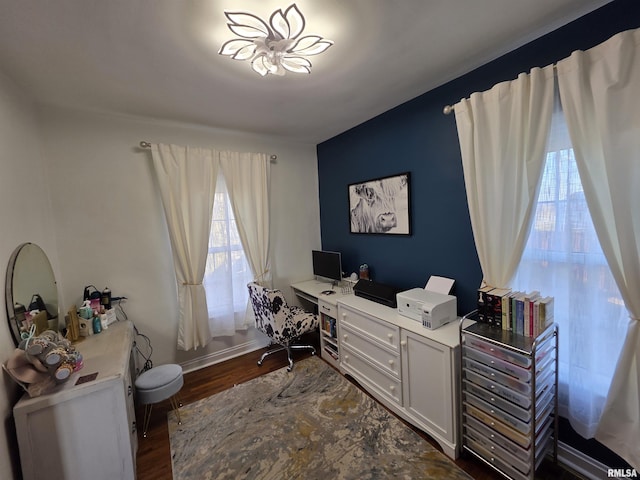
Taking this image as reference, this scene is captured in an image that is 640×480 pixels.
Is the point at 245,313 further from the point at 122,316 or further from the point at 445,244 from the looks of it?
the point at 445,244

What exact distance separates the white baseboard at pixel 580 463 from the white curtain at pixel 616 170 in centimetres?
26

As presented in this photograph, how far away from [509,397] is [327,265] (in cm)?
208

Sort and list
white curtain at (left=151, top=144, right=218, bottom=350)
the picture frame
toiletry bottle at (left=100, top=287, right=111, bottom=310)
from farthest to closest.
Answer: white curtain at (left=151, top=144, right=218, bottom=350), the picture frame, toiletry bottle at (left=100, top=287, right=111, bottom=310)

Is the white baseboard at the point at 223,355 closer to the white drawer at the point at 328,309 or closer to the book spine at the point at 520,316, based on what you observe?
the white drawer at the point at 328,309

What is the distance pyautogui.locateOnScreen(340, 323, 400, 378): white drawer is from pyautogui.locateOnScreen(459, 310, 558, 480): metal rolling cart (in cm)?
49

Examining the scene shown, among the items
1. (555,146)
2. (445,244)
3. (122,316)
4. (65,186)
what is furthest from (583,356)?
(65,186)

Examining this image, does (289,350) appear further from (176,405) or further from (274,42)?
(274,42)

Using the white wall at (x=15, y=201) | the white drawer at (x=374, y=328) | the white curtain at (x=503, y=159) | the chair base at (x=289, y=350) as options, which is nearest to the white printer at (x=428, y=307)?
the white drawer at (x=374, y=328)

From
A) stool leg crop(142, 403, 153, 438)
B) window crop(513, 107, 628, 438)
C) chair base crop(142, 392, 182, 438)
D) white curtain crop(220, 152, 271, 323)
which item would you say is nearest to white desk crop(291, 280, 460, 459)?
window crop(513, 107, 628, 438)

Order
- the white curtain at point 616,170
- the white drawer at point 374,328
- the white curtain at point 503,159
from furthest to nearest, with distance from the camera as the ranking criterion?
the white drawer at point 374,328 → the white curtain at point 503,159 → the white curtain at point 616,170

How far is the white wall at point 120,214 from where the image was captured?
2170 millimetres

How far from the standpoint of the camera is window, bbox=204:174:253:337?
2779 millimetres

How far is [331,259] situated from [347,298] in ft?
2.24

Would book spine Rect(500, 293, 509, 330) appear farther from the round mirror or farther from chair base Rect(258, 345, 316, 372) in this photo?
the round mirror
